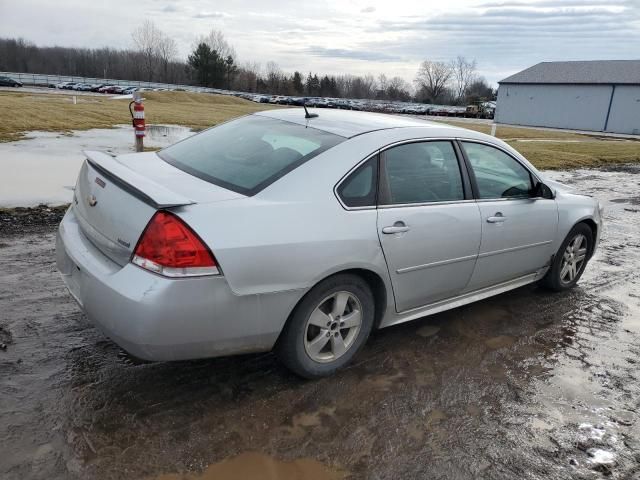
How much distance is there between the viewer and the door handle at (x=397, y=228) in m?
3.17

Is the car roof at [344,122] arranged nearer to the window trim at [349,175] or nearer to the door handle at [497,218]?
the window trim at [349,175]

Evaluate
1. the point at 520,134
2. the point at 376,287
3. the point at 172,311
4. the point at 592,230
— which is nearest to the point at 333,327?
the point at 376,287

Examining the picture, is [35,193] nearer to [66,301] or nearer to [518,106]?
[66,301]

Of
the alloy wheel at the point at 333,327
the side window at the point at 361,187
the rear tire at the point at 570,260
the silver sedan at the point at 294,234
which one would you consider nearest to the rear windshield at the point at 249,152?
the silver sedan at the point at 294,234

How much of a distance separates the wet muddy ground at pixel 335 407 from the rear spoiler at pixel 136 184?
3.74ft

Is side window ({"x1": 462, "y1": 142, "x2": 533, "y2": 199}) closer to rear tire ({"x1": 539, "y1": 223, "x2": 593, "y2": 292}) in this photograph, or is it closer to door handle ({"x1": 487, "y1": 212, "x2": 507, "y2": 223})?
door handle ({"x1": 487, "y1": 212, "x2": 507, "y2": 223})

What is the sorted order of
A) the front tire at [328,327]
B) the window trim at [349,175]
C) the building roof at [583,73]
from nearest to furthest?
the front tire at [328,327] → the window trim at [349,175] → the building roof at [583,73]

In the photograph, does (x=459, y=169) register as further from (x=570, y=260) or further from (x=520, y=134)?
(x=520, y=134)

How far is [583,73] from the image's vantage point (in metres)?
55.7

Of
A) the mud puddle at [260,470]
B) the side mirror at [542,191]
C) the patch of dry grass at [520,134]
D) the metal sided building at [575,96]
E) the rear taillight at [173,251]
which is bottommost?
the mud puddle at [260,470]

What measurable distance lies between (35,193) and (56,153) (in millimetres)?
3878

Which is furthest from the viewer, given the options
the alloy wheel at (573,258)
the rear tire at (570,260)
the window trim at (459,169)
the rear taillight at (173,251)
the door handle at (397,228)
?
the alloy wheel at (573,258)

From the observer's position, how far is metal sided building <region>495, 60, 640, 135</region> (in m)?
50.9

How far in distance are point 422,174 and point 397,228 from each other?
1.83 feet
